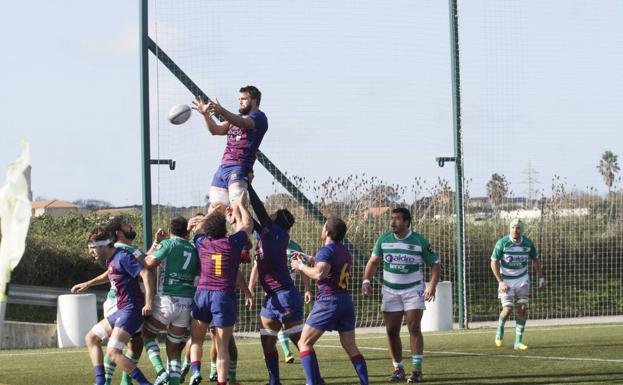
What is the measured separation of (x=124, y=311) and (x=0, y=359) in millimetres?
6358

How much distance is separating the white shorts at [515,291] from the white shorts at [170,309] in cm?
787

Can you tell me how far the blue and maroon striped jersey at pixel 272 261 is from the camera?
12031 mm

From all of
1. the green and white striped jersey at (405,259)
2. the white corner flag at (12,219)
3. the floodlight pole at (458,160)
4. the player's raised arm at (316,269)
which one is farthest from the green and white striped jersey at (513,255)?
the white corner flag at (12,219)

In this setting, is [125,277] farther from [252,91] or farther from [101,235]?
[252,91]

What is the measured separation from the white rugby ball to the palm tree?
13257 millimetres

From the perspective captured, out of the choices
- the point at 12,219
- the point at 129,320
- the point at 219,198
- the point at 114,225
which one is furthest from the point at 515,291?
the point at 12,219

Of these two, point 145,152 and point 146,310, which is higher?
point 145,152

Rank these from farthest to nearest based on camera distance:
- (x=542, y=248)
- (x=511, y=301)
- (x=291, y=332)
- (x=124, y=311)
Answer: (x=542, y=248) → (x=511, y=301) → (x=291, y=332) → (x=124, y=311)

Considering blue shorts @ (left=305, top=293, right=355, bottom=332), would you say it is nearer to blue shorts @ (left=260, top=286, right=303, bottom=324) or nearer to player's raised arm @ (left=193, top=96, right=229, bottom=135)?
blue shorts @ (left=260, top=286, right=303, bottom=324)

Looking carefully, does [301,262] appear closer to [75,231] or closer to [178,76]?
[178,76]

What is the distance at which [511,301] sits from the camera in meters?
17.9

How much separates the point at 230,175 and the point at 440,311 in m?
10.1

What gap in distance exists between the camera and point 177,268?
11.2 m

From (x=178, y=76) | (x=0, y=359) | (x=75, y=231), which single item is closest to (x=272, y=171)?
(x=178, y=76)
